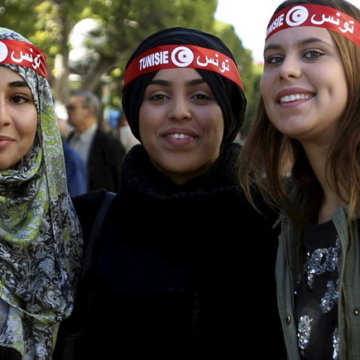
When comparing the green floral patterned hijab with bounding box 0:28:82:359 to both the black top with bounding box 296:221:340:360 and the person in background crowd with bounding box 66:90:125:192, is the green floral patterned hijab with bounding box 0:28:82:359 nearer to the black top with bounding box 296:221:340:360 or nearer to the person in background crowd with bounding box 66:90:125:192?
the black top with bounding box 296:221:340:360

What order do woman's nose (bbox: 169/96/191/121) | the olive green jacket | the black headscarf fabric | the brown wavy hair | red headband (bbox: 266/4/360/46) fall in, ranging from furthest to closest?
1. the black headscarf fabric
2. woman's nose (bbox: 169/96/191/121)
3. red headband (bbox: 266/4/360/46)
4. the brown wavy hair
5. the olive green jacket

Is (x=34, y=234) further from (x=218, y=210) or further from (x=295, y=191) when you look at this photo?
(x=295, y=191)

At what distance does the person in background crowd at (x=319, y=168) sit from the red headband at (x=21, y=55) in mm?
1041

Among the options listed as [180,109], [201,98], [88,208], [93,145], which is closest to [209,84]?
[201,98]

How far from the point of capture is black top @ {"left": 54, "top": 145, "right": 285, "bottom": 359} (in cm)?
274

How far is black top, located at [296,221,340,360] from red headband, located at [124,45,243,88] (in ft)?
3.13

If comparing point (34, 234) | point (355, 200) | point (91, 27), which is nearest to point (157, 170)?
point (34, 234)

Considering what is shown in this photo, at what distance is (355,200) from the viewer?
223 cm

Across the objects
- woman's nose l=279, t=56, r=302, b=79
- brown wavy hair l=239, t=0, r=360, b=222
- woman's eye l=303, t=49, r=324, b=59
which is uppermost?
woman's eye l=303, t=49, r=324, b=59

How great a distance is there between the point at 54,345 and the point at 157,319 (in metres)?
0.44

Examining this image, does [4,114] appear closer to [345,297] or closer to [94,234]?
[94,234]

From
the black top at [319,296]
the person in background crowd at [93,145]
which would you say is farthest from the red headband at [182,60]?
the person in background crowd at [93,145]

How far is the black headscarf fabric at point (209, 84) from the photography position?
3.03 m

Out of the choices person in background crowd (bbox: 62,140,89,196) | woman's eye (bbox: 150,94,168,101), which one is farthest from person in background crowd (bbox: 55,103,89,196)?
woman's eye (bbox: 150,94,168,101)
